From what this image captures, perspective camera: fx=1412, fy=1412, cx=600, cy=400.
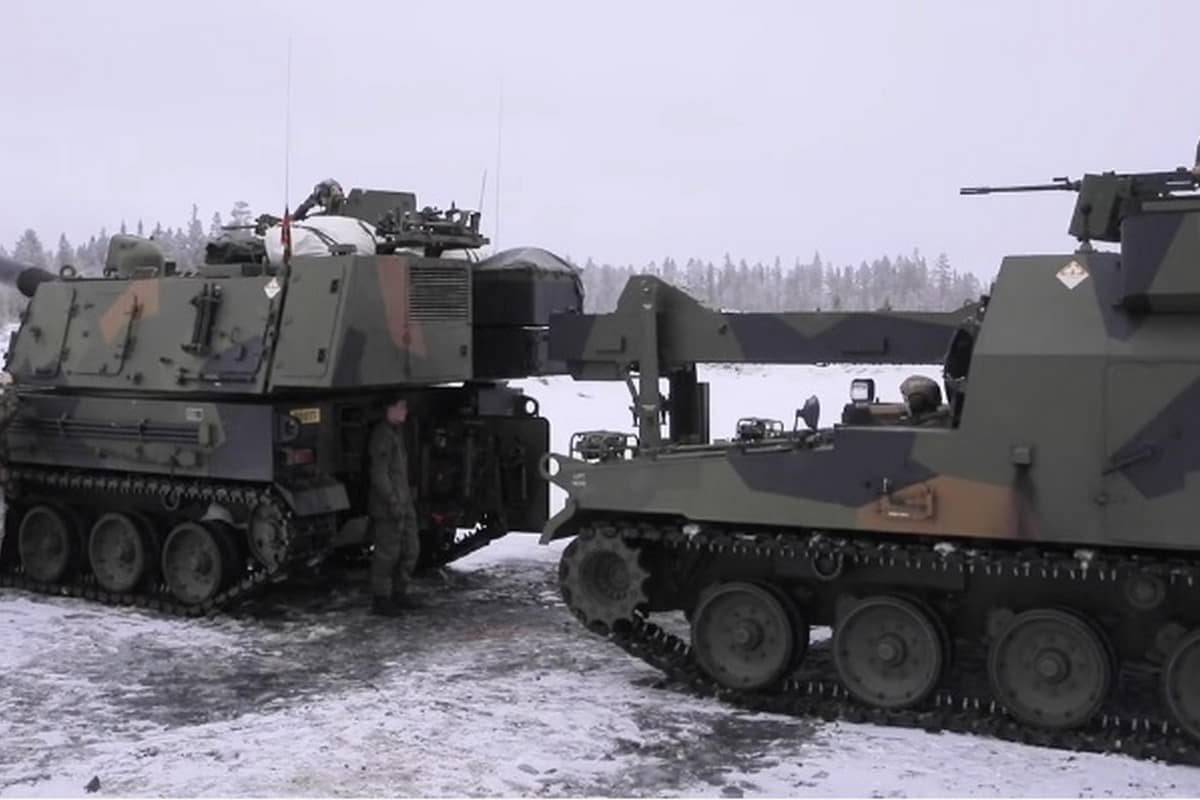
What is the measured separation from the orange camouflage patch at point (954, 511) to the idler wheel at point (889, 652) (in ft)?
1.77

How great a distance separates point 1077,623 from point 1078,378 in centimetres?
136

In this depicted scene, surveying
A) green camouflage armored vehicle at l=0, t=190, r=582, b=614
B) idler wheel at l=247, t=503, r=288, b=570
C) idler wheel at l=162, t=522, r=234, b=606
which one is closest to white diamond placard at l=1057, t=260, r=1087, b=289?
green camouflage armored vehicle at l=0, t=190, r=582, b=614

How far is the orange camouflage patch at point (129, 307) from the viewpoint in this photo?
12.3 m

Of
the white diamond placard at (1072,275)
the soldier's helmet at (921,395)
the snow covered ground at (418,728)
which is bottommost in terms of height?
the snow covered ground at (418,728)

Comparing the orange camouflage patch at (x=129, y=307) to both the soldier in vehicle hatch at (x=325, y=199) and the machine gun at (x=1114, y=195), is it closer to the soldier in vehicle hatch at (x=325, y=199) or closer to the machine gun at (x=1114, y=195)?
the soldier in vehicle hatch at (x=325, y=199)

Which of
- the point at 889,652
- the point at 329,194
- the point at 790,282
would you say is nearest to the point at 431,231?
the point at 329,194

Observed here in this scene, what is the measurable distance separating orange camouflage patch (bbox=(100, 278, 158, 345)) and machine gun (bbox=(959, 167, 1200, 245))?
771 cm

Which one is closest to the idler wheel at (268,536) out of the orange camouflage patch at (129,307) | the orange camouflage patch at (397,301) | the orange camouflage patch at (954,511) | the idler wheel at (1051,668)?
the orange camouflage patch at (397,301)

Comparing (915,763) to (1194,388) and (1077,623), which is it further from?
(1194,388)

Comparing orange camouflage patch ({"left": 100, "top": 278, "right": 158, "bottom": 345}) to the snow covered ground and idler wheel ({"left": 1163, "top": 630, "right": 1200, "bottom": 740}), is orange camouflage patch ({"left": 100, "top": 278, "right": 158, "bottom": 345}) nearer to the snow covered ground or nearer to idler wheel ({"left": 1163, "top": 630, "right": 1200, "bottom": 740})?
the snow covered ground

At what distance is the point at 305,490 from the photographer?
11312 millimetres

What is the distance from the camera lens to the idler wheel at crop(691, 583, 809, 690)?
865 cm

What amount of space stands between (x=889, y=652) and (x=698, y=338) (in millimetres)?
2515

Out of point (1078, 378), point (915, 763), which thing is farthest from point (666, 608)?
point (1078, 378)
